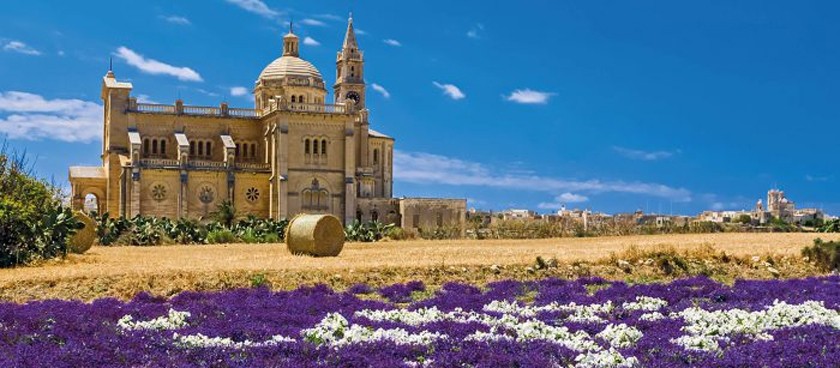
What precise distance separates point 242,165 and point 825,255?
53773mm

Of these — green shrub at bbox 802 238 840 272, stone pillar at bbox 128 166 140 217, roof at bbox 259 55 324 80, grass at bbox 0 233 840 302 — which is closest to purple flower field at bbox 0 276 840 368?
grass at bbox 0 233 840 302

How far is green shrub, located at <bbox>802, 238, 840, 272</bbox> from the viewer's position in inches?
961

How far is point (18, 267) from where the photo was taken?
22.8 metres

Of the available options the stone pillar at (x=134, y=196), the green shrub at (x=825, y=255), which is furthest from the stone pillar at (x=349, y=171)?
the green shrub at (x=825, y=255)

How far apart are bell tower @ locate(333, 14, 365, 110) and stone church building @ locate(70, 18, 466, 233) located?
4935 millimetres

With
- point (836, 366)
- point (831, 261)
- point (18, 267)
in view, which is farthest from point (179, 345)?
point (831, 261)

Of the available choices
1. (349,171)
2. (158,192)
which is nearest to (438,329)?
(158,192)

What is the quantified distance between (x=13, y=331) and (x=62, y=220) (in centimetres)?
1432

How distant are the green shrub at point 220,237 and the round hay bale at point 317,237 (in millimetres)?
11288

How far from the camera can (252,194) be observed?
236 feet

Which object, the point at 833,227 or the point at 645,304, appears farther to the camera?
the point at 833,227

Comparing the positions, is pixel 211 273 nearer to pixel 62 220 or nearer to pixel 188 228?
pixel 62 220

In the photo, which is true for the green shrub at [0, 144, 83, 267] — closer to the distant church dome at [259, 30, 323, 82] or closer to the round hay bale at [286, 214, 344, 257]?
the round hay bale at [286, 214, 344, 257]

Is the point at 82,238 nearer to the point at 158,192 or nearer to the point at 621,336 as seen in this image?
the point at 621,336
